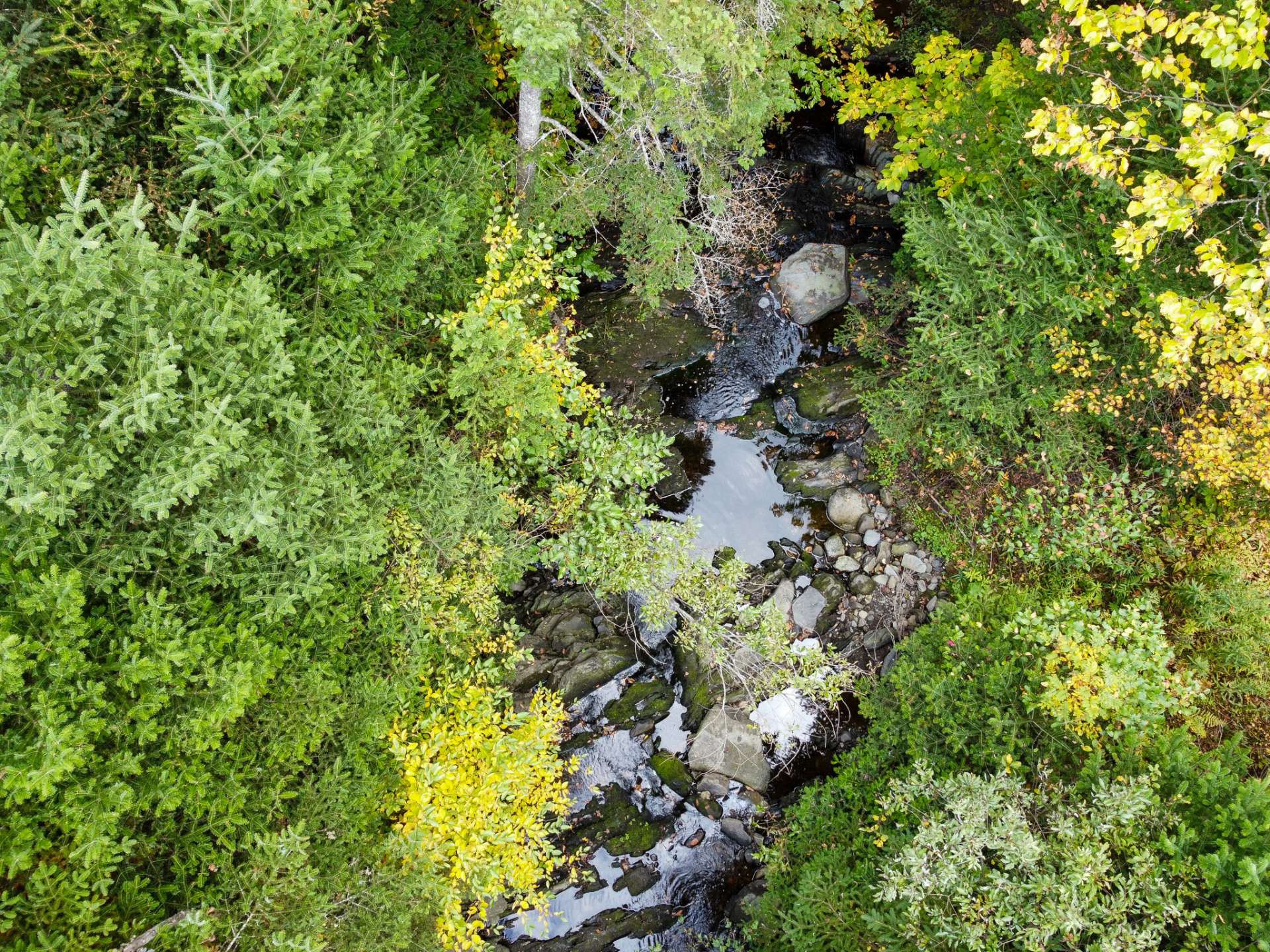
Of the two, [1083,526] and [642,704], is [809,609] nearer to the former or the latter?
[642,704]

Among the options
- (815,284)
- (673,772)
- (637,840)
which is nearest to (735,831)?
(673,772)

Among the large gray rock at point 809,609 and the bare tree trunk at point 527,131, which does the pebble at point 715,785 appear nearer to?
the large gray rock at point 809,609

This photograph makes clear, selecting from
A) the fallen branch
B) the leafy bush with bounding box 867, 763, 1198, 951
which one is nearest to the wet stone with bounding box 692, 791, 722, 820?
the leafy bush with bounding box 867, 763, 1198, 951

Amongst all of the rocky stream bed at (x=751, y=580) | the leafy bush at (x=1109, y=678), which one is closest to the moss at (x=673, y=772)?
the rocky stream bed at (x=751, y=580)

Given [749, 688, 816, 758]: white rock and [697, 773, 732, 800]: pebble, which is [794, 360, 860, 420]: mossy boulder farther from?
[697, 773, 732, 800]: pebble

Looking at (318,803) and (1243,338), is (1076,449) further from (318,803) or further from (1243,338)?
(318,803)

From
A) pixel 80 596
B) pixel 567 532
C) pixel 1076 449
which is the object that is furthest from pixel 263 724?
pixel 1076 449
